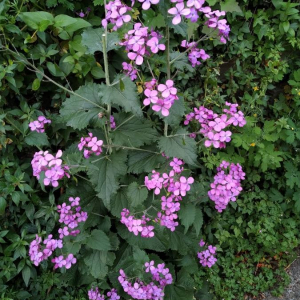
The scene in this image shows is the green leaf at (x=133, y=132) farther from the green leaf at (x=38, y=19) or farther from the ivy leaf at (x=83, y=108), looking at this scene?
the green leaf at (x=38, y=19)

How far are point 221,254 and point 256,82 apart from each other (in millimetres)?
1689

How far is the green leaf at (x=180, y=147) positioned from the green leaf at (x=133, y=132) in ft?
0.68

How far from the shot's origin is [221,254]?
339cm

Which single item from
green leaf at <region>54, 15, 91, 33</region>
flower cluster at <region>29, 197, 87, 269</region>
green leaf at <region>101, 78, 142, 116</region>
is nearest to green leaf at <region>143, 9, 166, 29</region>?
green leaf at <region>54, 15, 91, 33</region>

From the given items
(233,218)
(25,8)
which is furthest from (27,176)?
(233,218)

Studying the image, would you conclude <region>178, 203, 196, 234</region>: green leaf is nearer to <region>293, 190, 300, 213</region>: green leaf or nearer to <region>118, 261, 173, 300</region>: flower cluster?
<region>118, 261, 173, 300</region>: flower cluster

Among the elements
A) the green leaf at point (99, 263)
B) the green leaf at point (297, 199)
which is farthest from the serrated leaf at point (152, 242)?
the green leaf at point (297, 199)

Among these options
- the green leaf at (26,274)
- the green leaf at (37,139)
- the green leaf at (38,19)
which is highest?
the green leaf at (38,19)

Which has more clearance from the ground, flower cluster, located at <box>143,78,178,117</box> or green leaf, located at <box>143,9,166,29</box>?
flower cluster, located at <box>143,78,178,117</box>

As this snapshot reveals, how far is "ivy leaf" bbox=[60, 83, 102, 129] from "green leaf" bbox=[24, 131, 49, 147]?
479 millimetres

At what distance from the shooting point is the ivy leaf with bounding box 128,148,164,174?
2342 millimetres

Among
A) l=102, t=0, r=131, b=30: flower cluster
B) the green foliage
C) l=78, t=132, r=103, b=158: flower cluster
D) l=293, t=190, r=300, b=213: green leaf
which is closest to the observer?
l=102, t=0, r=131, b=30: flower cluster

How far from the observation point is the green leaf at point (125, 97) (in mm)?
1837

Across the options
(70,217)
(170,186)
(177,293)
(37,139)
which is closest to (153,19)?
(37,139)
